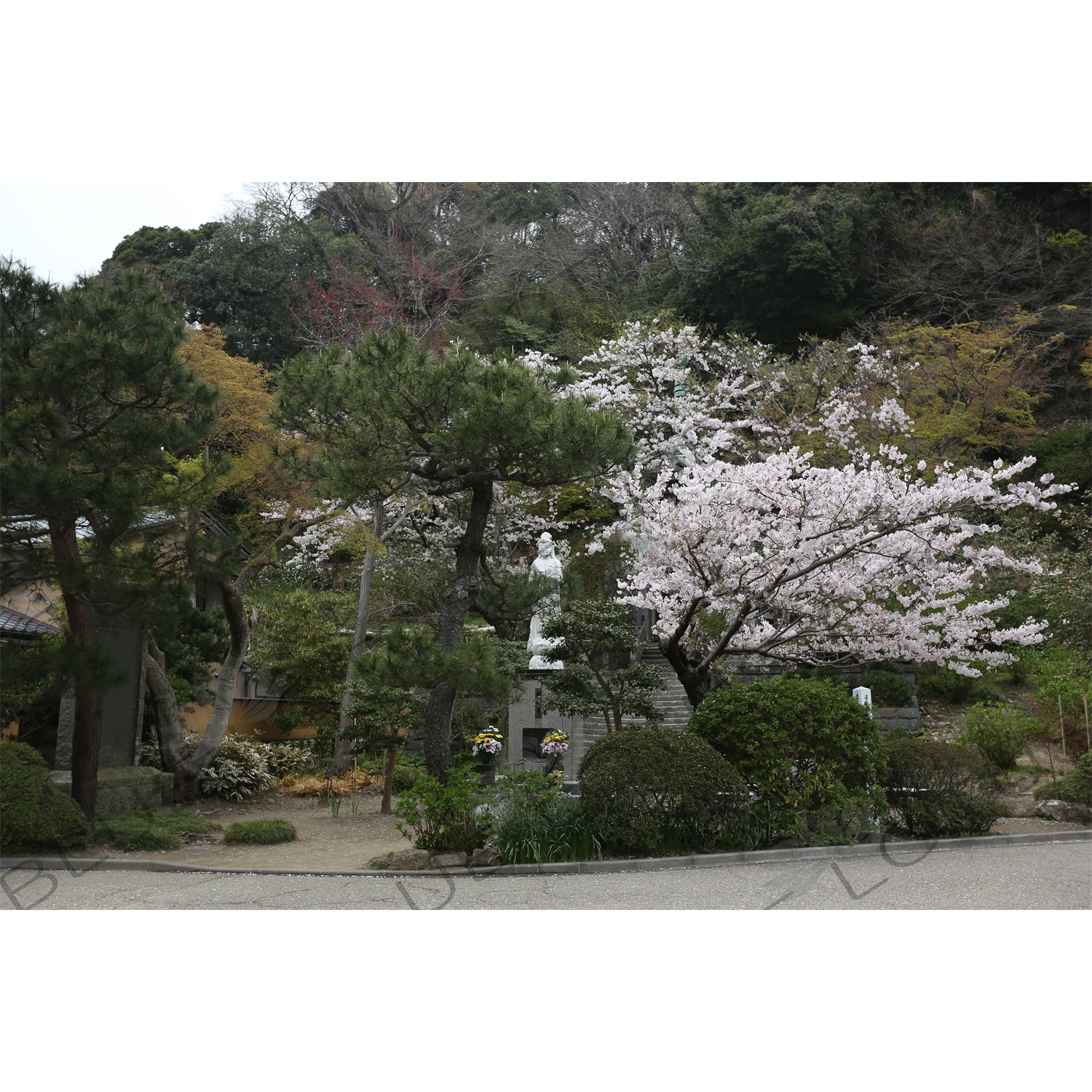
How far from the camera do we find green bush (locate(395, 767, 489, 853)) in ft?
20.9

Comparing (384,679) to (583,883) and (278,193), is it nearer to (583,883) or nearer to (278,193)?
(583,883)

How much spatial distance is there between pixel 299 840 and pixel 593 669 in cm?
300

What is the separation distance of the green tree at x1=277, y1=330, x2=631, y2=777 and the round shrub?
1496 mm

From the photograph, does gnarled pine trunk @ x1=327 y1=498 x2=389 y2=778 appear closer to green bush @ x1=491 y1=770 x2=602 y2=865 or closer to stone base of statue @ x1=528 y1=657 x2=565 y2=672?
stone base of statue @ x1=528 y1=657 x2=565 y2=672

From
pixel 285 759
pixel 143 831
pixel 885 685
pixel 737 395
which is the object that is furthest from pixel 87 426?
pixel 737 395

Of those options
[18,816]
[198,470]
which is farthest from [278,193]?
[18,816]

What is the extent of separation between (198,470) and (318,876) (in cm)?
574

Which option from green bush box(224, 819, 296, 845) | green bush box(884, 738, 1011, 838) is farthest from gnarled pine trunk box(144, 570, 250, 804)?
green bush box(884, 738, 1011, 838)

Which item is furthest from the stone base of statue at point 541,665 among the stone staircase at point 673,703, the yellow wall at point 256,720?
the yellow wall at point 256,720

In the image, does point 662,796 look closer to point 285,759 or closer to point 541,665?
point 541,665

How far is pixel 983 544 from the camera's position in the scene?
13.6m

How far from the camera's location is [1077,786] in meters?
7.93

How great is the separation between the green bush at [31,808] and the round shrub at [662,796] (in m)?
3.72

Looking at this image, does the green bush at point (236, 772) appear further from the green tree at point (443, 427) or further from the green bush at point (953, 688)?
the green bush at point (953, 688)
